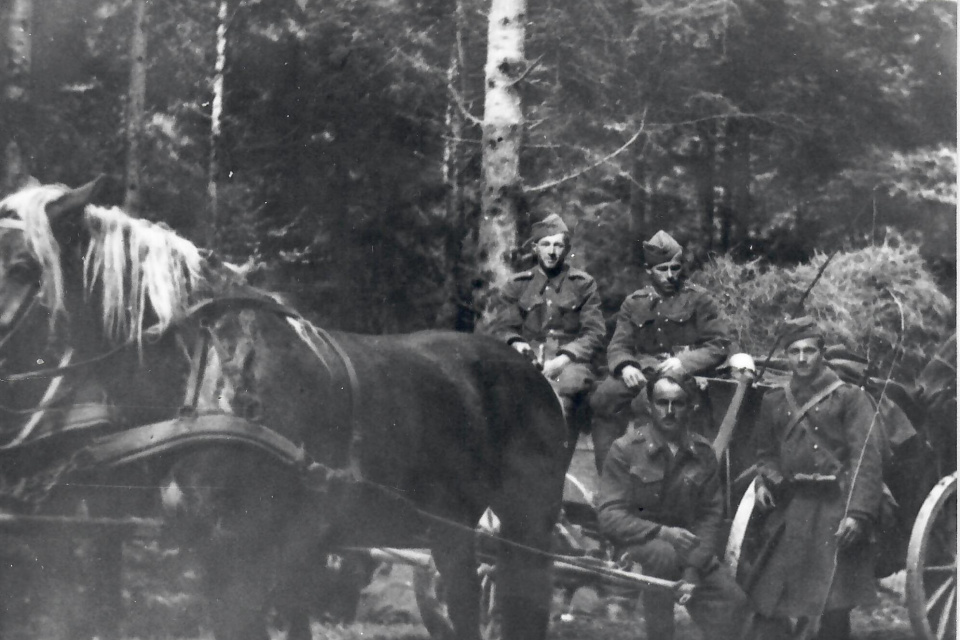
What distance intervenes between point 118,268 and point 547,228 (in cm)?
167

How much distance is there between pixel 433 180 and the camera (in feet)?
15.2

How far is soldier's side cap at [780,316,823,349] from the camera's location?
4.89 m

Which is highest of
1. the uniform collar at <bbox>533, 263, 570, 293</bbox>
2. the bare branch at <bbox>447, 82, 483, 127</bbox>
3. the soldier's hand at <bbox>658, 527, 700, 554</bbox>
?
the bare branch at <bbox>447, 82, 483, 127</bbox>

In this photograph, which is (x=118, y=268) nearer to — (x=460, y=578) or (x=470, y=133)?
(x=470, y=133)

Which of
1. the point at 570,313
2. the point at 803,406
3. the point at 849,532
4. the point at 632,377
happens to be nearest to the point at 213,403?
the point at 570,313

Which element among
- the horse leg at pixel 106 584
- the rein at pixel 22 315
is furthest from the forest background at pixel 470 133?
the horse leg at pixel 106 584

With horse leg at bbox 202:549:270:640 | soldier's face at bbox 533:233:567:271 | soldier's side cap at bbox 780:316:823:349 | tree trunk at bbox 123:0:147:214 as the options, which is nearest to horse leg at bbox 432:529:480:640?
horse leg at bbox 202:549:270:640

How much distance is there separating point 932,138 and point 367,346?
273 centimetres

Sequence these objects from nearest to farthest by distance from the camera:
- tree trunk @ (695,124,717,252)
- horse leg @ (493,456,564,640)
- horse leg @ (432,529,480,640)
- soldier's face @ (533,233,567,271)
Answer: horse leg @ (432,529,480,640), horse leg @ (493,456,564,640), soldier's face @ (533,233,567,271), tree trunk @ (695,124,717,252)

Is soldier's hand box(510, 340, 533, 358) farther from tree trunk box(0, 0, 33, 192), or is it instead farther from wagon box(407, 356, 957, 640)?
tree trunk box(0, 0, 33, 192)

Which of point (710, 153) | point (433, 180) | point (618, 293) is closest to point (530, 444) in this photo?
point (618, 293)

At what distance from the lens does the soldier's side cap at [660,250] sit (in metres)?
4.82

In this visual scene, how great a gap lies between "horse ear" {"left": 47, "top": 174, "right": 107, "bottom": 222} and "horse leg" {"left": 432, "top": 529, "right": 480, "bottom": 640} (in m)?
1.75

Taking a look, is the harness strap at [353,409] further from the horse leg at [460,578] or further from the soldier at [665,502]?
the soldier at [665,502]
